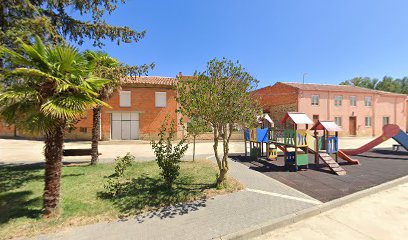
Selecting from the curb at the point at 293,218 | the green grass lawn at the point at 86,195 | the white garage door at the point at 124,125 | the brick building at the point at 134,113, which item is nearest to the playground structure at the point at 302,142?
the curb at the point at 293,218

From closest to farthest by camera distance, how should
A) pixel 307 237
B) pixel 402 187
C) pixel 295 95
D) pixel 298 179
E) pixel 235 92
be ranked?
1. pixel 307 237
2. pixel 235 92
3. pixel 402 187
4. pixel 298 179
5. pixel 295 95

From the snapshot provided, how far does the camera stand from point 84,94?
473 centimetres

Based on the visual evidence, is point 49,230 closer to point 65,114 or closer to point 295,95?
point 65,114

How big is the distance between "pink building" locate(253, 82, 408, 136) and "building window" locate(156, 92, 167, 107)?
13.5 meters

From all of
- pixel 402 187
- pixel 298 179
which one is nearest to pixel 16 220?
pixel 298 179

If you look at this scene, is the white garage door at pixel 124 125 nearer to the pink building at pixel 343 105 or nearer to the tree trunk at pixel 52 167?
the pink building at pixel 343 105

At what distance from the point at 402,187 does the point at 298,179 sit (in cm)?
361

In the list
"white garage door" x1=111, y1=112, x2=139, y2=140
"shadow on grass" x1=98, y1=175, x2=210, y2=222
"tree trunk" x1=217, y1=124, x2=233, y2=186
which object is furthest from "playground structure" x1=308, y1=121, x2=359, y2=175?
"white garage door" x1=111, y1=112, x2=139, y2=140

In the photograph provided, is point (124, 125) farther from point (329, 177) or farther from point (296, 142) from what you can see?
point (329, 177)

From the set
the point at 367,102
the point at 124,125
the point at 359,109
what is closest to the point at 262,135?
the point at 124,125

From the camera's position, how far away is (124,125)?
22.2 metres

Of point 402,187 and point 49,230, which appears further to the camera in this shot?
point 402,187

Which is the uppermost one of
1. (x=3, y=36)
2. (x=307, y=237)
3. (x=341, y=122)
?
(x=3, y=36)

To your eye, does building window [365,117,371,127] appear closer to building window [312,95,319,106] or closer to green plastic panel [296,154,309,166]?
building window [312,95,319,106]
